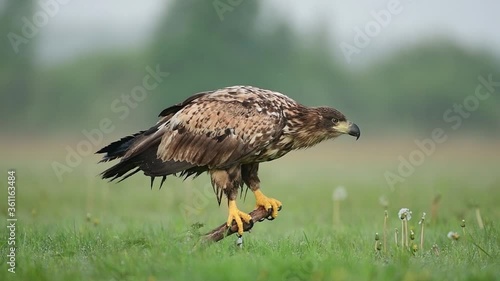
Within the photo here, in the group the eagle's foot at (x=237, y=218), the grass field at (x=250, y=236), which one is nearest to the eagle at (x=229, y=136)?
the eagle's foot at (x=237, y=218)

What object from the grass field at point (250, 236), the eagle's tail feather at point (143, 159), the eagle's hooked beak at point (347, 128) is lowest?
the grass field at point (250, 236)

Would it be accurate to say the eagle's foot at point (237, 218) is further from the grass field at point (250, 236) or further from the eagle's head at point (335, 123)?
the eagle's head at point (335, 123)

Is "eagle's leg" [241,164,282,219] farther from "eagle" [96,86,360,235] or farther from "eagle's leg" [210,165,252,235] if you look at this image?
"eagle's leg" [210,165,252,235]

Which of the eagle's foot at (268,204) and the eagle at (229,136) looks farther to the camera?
the eagle's foot at (268,204)

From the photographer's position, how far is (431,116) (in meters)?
44.9

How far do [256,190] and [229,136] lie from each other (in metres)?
0.91

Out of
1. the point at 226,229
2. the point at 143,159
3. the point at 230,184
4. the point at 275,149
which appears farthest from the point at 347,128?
the point at 143,159

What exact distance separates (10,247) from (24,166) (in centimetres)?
2324

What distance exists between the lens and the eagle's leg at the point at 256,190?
916 cm

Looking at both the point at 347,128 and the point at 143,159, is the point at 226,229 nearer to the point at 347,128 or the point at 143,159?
the point at 143,159

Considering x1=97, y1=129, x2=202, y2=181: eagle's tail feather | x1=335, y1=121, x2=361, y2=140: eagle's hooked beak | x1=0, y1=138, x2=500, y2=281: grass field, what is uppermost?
x1=335, y1=121, x2=361, y2=140: eagle's hooked beak

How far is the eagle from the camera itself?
8609 millimetres

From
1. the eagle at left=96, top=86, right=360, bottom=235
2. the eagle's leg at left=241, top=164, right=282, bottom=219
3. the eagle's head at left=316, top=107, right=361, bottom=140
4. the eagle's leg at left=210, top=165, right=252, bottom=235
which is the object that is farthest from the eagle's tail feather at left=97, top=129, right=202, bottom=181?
the eagle's head at left=316, top=107, right=361, bottom=140

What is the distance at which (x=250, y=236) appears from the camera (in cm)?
980
